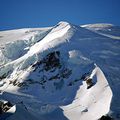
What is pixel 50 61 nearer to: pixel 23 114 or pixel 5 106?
pixel 5 106

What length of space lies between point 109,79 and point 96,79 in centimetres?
322

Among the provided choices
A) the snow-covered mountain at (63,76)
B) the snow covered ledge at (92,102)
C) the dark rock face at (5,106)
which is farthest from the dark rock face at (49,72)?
the dark rock face at (5,106)

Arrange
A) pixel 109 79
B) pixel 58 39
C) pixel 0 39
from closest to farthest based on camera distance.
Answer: pixel 109 79
pixel 58 39
pixel 0 39

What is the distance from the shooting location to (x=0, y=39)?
134 metres

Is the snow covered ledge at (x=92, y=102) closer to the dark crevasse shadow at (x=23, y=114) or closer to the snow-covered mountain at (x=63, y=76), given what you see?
the snow-covered mountain at (x=63, y=76)

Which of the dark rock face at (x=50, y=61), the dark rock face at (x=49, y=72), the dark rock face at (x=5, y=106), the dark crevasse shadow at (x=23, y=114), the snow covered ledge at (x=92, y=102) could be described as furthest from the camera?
the dark rock face at (x=50, y=61)

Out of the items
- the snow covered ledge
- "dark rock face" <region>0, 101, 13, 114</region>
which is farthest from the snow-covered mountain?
"dark rock face" <region>0, 101, 13, 114</region>

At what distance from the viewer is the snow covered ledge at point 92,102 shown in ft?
234

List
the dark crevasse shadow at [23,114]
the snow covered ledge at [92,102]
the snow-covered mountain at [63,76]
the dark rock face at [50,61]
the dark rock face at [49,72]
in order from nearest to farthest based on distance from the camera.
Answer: the dark crevasse shadow at [23,114] → the snow covered ledge at [92,102] → the snow-covered mountain at [63,76] → the dark rock face at [49,72] → the dark rock face at [50,61]

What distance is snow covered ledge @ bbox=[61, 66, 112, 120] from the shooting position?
7125 centimetres

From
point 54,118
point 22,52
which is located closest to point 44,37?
point 22,52

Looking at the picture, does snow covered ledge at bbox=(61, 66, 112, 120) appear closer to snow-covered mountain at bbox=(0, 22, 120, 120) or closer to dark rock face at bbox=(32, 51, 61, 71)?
snow-covered mountain at bbox=(0, 22, 120, 120)

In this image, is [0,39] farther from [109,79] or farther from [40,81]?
[109,79]

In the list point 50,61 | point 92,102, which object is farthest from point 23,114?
point 50,61
